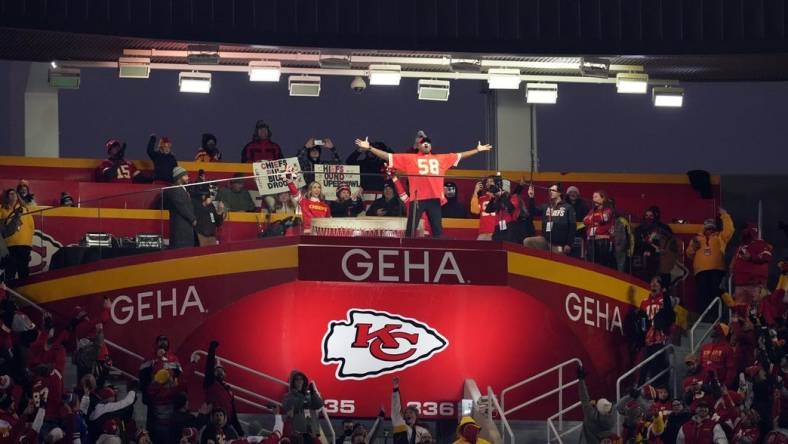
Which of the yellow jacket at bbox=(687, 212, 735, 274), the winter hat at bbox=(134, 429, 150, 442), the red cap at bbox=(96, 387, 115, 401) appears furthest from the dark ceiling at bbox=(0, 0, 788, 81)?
the winter hat at bbox=(134, 429, 150, 442)

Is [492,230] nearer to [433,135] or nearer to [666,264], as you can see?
[666,264]

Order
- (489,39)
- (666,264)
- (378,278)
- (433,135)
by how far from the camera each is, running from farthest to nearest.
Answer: (433,135), (489,39), (666,264), (378,278)

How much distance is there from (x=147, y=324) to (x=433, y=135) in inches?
661

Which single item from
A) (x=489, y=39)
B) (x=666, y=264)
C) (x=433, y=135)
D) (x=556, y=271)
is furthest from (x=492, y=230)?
(x=433, y=135)

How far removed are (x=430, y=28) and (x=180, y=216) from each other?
25.2ft

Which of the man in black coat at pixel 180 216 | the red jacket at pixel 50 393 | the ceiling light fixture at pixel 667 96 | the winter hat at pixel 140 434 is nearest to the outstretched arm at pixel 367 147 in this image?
the man in black coat at pixel 180 216

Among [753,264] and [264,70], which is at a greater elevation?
[264,70]

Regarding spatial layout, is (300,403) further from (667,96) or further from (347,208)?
(667,96)

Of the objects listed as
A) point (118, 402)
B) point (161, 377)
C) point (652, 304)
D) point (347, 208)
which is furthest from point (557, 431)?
point (118, 402)

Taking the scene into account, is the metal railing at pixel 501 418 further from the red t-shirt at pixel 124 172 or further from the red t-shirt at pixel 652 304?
the red t-shirt at pixel 124 172

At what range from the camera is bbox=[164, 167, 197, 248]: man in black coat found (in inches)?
1147

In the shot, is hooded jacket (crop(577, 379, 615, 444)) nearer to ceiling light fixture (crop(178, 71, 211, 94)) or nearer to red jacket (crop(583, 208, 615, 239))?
red jacket (crop(583, 208, 615, 239))

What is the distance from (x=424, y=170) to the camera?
99.1ft

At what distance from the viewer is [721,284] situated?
3350 cm
